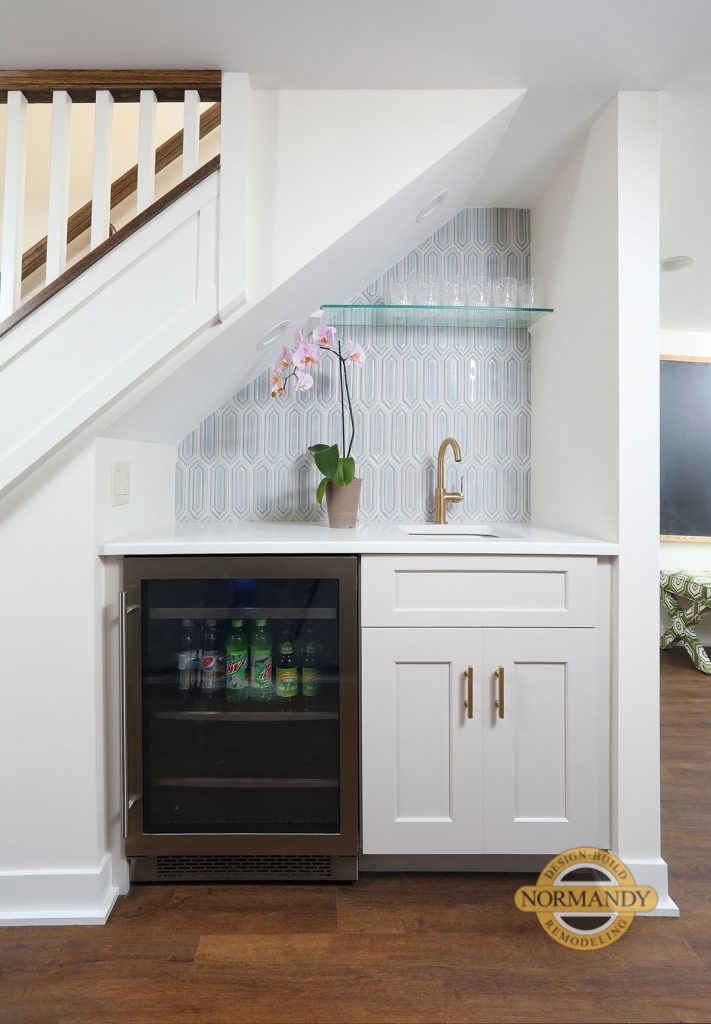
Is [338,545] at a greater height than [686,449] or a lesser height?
lesser

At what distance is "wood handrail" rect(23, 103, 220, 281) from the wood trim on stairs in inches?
8.6

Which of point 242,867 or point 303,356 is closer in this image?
point 242,867

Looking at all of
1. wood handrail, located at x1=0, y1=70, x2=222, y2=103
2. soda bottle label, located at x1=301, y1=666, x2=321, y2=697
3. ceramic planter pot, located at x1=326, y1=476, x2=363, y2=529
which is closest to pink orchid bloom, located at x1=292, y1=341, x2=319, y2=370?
ceramic planter pot, located at x1=326, y1=476, x2=363, y2=529

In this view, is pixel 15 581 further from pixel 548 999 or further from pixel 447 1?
pixel 447 1

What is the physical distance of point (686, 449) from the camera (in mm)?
4535

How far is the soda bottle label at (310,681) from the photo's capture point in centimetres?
181

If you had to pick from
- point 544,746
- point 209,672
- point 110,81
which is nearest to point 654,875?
point 544,746

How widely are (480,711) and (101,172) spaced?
173 centimetres

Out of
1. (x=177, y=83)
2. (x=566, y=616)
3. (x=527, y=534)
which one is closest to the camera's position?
(x=177, y=83)

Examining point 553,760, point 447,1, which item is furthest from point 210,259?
point 553,760

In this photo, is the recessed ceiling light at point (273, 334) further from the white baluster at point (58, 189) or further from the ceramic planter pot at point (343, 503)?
the white baluster at point (58, 189)

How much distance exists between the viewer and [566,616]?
1780 millimetres

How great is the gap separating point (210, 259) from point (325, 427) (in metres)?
0.91

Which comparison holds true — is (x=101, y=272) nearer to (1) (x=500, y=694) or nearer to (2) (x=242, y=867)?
(1) (x=500, y=694)
